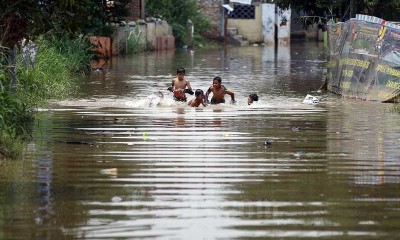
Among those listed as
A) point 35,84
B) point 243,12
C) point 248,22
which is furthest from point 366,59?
point 243,12

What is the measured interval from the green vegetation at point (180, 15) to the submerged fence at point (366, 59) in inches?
1239

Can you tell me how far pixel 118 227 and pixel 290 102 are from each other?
13511 millimetres

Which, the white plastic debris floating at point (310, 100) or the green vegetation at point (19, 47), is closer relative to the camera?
the green vegetation at point (19, 47)

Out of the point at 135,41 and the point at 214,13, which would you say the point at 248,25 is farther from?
the point at 135,41

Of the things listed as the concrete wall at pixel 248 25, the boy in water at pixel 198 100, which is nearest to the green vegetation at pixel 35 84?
the boy in water at pixel 198 100

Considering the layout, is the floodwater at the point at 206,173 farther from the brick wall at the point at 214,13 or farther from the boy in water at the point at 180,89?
the brick wall at the point at 214,13

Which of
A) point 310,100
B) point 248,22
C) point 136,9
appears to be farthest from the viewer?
point 248,22

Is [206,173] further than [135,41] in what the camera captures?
No

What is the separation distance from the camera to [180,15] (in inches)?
2275

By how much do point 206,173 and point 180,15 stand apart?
4628cm

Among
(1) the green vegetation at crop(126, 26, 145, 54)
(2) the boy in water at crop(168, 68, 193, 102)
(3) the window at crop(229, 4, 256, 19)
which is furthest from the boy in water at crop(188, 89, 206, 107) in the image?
(3) the window at crop(229, 4, 256, 19)

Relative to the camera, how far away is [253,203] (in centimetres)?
1021

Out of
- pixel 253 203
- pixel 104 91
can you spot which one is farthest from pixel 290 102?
pixel 253 203

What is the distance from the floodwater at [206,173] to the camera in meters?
9.24
